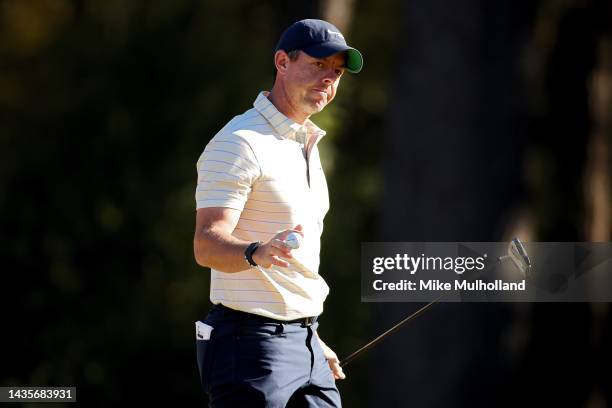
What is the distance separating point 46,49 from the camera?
487 inches

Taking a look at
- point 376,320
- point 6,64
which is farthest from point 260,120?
point 6,64

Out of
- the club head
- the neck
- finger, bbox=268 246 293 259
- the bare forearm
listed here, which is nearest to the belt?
the bare forearm

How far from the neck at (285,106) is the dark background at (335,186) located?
556 cm

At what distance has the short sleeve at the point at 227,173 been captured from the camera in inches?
160

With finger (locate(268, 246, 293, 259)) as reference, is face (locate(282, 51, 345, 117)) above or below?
above

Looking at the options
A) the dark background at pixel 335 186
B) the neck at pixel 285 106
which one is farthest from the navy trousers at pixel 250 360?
the dark background at pixel 335 186

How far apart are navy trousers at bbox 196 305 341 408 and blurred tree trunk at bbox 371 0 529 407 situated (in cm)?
559

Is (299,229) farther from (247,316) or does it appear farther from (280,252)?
(247,316)

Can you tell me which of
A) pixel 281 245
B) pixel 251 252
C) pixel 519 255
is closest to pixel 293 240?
pixel 281 245

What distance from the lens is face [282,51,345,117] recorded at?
435cm

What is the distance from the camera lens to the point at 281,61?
4387mm

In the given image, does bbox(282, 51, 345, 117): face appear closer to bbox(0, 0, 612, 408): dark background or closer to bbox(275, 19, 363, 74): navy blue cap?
bbox(275, 19, 363, 74): navy blue cap

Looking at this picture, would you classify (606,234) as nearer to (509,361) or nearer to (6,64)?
(509,361)

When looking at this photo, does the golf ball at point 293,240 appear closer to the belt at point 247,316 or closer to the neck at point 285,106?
the belt at point 247,316
